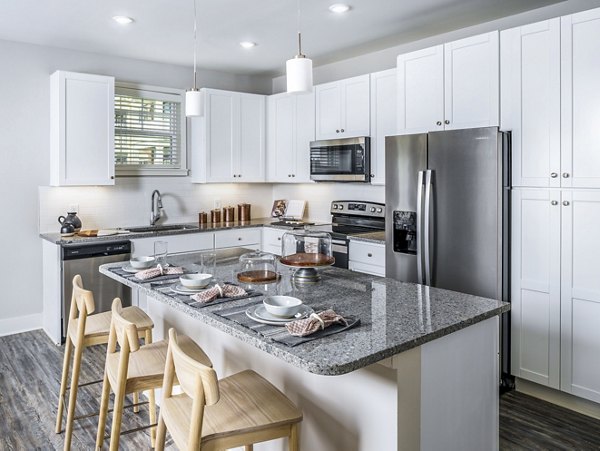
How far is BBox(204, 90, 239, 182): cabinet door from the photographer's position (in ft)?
16.8

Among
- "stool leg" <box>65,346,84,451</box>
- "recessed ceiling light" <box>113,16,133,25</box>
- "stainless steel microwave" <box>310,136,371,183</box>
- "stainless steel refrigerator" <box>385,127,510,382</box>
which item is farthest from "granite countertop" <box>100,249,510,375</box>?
"recessed ceiling light" <box>113,16,133,25</box>

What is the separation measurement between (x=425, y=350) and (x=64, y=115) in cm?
393

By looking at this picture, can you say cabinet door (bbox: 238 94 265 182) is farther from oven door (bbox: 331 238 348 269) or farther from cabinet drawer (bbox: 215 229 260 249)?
oven door (bbox: 331 238 348 269)

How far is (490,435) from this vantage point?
188cm

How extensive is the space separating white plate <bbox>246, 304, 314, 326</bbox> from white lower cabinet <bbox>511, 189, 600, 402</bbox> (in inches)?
75.8

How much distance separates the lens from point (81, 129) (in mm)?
4348

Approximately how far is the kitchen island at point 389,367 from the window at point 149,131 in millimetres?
3092

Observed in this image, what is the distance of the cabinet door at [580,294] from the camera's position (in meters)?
2.76

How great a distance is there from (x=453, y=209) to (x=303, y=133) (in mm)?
2302

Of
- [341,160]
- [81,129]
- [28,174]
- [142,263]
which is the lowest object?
[142,263]

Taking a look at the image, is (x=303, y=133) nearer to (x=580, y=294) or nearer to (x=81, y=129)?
(x=81, y=129)

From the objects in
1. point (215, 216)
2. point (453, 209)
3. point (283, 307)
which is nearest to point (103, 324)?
point (283, 307)

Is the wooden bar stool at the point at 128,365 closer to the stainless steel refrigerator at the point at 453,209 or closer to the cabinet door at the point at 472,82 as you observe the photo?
the stainless steel refrigerator at the point at 453,209

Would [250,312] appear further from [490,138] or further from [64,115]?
[64,115]
